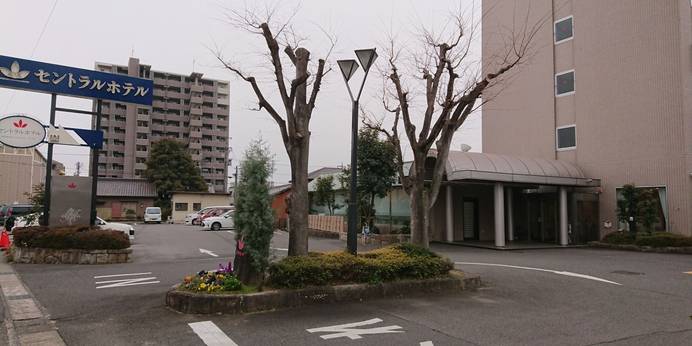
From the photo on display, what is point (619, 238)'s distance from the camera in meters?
18.7

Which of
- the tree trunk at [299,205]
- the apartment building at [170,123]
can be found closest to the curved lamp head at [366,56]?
the tree trunk at [299,205]

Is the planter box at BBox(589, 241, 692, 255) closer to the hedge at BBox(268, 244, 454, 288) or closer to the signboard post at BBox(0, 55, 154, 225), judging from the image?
the hedge at BBox(268, 244, 454, 288)

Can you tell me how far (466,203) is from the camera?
2211cm

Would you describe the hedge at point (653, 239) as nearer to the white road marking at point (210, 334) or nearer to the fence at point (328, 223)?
the fence at point (328, 223)

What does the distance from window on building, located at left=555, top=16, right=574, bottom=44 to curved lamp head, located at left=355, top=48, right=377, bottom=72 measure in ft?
59.1

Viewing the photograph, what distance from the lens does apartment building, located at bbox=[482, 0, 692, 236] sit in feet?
59.9

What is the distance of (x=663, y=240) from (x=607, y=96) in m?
6.99

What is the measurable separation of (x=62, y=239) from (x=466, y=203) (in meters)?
16.4

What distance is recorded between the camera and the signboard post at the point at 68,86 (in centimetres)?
1363

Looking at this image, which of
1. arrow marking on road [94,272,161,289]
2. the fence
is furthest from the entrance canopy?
arrow marking on road [94,272,161,289]

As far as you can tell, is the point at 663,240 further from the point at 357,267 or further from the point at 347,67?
the point at 347,67

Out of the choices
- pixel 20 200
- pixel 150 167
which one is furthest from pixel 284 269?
pixel 20 200

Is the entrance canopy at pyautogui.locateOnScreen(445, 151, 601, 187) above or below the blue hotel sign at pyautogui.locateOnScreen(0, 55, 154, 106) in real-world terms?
below

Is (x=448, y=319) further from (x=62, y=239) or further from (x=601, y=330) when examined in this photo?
(x=62, y=239)
